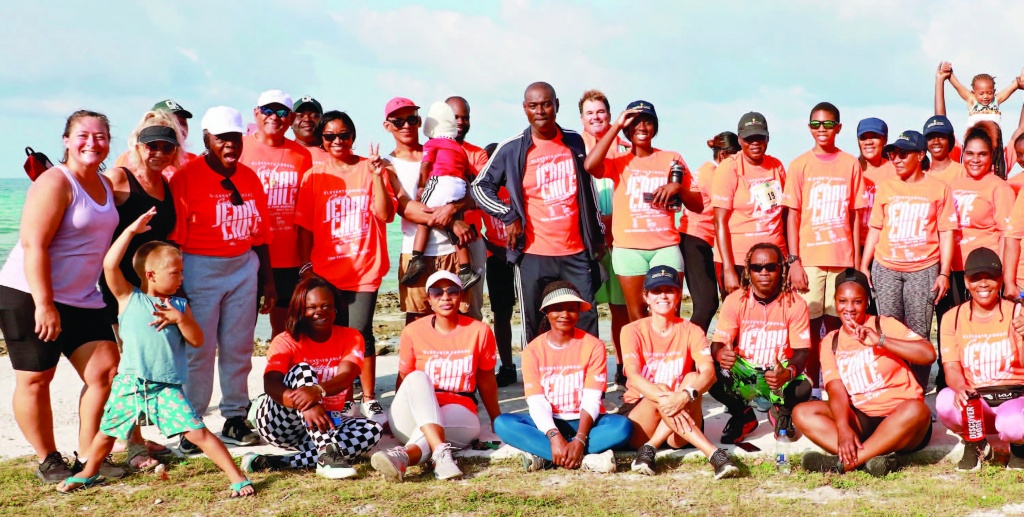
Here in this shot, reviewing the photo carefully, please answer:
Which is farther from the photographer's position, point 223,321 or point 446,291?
point 223,321

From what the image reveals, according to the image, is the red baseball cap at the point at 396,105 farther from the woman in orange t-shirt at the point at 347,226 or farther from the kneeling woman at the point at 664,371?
the kneeling woman at the point at 664,371

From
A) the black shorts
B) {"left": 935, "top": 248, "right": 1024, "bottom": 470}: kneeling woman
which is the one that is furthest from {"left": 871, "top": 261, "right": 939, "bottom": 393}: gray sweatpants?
the black shorts

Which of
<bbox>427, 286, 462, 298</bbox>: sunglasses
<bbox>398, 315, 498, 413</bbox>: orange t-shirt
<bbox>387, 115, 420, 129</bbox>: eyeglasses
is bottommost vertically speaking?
<bbox>398, 315, 498, 413</bbox>: orange t-shirt

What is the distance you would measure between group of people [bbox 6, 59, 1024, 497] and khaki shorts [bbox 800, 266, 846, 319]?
17 millimetres

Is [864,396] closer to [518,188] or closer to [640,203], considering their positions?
[640,203]

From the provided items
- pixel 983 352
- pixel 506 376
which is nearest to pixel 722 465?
pixel 983 352

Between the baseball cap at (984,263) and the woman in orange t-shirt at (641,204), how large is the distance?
1.87 m

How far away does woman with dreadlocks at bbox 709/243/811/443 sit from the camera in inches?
248

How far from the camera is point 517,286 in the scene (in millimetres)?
7238

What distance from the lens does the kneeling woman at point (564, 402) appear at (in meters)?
5.88

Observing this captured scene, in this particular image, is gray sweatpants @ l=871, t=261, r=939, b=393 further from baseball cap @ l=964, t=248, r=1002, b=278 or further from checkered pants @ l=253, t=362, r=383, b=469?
checkered pants @ l=253, t=362, r=383, b=469

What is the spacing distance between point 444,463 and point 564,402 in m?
0.95

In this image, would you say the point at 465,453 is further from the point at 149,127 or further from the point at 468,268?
the point at 149,127

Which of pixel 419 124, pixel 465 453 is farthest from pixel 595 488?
pixel 419 124
